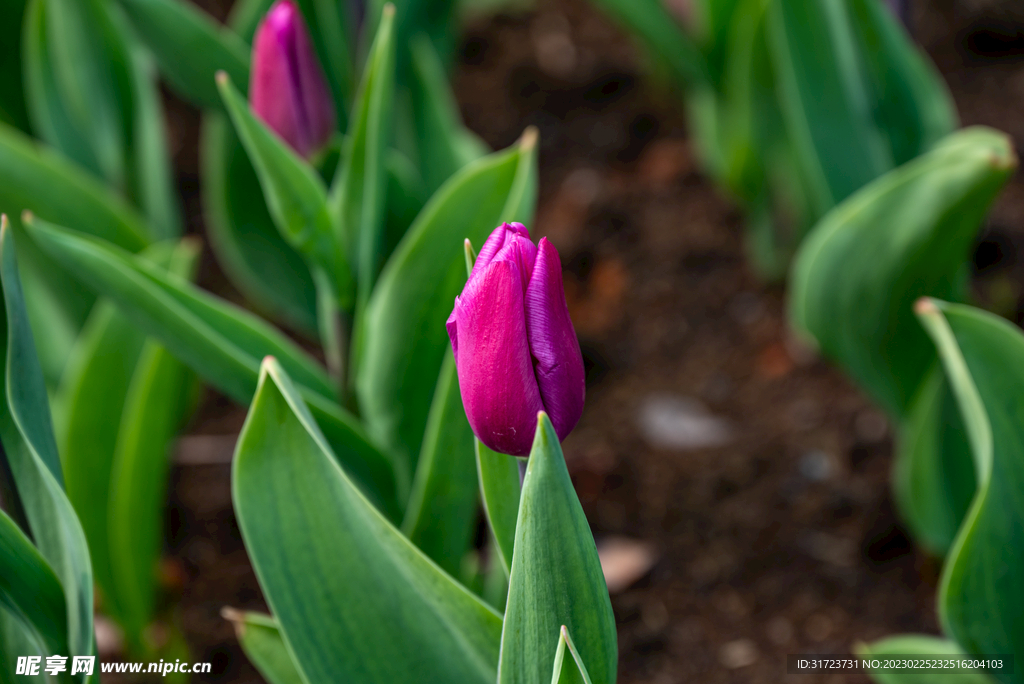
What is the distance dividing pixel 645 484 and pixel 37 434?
32.0 inches

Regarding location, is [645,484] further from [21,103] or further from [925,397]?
[21,103]

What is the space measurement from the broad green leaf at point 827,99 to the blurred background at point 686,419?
0.12m

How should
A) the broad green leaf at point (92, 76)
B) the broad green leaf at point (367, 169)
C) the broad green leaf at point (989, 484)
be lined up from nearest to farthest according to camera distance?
the broad green leaf at point (989, 484)
the broad green leaf at point (367, 169)
the broad green leaf at point (92, 76)

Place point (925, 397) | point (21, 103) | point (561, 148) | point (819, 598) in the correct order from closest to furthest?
point (925, 397), point (819, 598), point (21, 103), point (561, 148)

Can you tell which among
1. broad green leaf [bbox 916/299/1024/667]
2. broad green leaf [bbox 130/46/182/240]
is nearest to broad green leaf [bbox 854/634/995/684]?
broad green leaf [bbox 916/299/1024/667]

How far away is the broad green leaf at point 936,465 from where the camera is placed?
37.0 inches

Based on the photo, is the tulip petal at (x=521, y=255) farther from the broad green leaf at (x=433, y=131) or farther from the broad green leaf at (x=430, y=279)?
the broad green leaf at (x=433, y=131)

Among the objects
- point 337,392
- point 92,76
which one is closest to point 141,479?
point 337,392

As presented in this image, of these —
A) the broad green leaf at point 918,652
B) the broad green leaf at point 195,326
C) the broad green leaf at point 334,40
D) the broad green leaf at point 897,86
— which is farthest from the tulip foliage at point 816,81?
the broad green leaf at point 195,326

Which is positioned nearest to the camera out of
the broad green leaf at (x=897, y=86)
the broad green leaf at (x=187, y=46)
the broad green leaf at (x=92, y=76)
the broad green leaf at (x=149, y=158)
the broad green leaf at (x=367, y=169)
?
the broad green leaf at (x=367, y=169)

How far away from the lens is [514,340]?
45 centimetres

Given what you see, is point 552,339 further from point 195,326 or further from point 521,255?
point 195,326

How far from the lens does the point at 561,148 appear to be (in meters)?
1.80

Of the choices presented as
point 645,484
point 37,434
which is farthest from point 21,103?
point 645,484
